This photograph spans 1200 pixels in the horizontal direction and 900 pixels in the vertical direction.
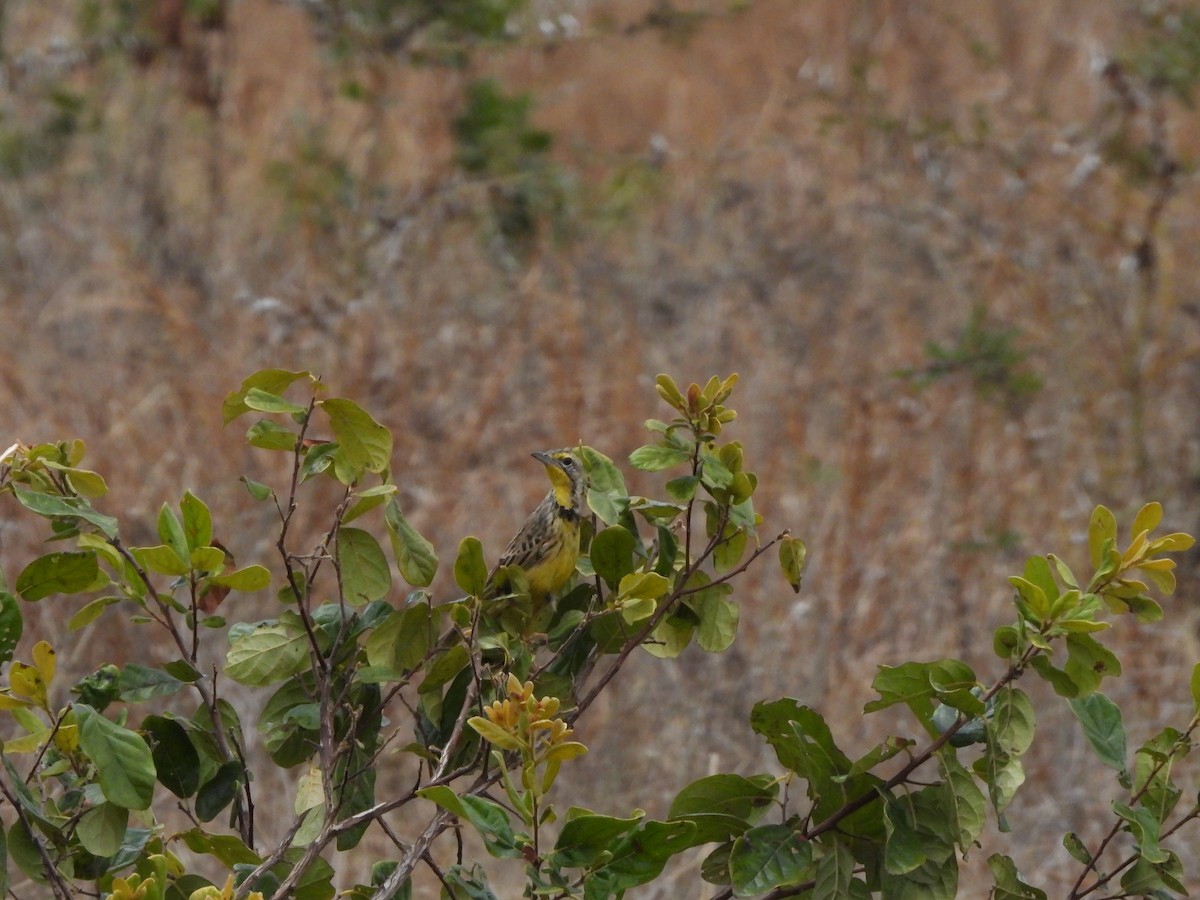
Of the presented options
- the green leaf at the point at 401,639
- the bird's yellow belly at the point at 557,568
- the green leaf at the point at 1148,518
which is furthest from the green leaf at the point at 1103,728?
the green leaf at the point at 401,639

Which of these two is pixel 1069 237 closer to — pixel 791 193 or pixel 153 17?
pixel 791 193

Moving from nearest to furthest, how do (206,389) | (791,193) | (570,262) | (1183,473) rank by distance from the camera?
(206,389), (1183,473), (570,262), (791,193)

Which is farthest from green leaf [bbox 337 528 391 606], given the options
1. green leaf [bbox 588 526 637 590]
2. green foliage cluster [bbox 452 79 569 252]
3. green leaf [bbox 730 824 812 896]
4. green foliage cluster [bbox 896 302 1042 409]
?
green foliage cluster [bbox 452 79 569 252]

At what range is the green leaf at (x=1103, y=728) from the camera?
1.61 metres

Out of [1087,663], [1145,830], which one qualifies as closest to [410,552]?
[1087,663]

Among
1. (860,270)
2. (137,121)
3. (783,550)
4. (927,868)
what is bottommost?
(860,270)

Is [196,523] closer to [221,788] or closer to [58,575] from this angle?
[58,575]

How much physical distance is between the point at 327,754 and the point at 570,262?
15.4 ft

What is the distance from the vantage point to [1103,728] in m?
1.63

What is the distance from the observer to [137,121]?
21.4ft

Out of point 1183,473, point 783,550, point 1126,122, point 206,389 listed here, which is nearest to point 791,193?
point 1126,122

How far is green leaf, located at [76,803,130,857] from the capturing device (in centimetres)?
144

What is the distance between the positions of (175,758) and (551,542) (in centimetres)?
50

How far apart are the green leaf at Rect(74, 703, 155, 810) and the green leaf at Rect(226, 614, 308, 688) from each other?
0.17 meters
